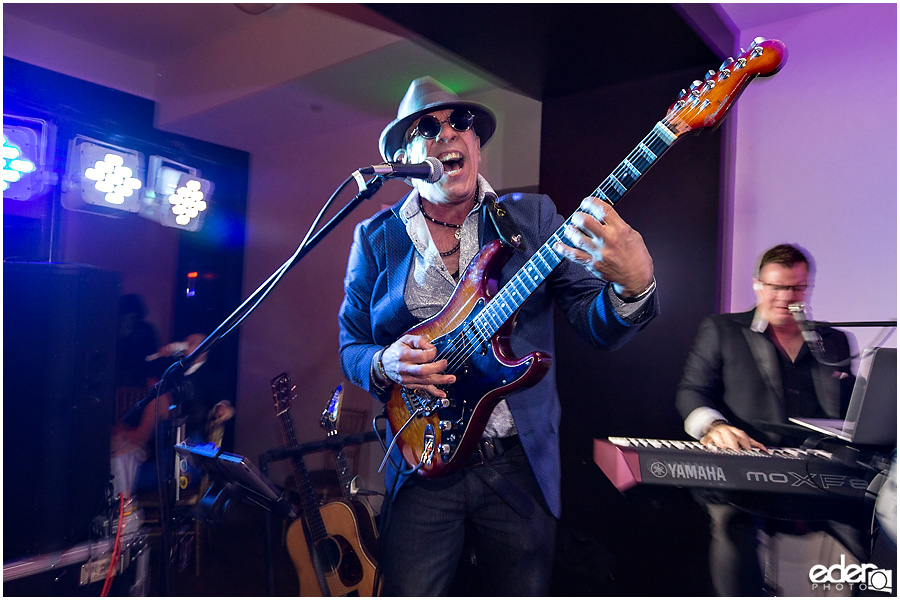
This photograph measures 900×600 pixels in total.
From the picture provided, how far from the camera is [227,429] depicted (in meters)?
2.21

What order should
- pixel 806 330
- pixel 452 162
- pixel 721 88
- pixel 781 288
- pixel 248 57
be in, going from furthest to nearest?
pixel 248 57, pixel 781 288, pixel 806 330, pixel 452 162, pixel 721 88

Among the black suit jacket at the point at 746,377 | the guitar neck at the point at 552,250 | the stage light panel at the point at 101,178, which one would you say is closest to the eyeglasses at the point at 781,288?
the black suit jacket at the point at 746,377

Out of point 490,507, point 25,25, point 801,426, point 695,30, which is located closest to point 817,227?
point 801,426

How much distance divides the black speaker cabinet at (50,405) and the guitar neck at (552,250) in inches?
46.9

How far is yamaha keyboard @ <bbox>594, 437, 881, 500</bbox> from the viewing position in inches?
47.1

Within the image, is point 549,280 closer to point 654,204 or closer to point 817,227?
point 654,204

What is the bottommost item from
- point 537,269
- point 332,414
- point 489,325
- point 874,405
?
point 332,414

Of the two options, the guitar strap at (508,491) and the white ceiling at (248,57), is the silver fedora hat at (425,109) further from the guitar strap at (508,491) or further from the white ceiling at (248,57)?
the guitar strap at (508,491)

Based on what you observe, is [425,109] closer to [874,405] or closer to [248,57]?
[248,57]

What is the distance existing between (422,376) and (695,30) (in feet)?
4.80

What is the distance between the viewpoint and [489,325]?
124 cm

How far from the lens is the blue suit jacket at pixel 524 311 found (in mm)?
1262

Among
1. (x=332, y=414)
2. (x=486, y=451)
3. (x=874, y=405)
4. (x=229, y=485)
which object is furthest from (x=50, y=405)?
(x=874, y=405)

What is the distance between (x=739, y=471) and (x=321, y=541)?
153cm
